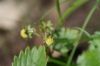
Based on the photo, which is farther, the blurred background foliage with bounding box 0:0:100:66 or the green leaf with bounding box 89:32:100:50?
the blurred background foliage with bounding box 0:0:100:66

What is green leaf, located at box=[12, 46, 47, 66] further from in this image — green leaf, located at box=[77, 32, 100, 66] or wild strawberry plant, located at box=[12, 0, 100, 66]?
green leaf, located at box=[77, 32, 100, 66]

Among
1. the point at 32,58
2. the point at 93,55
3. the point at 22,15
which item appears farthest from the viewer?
the point at 22,15

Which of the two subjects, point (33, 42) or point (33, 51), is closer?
point (33, 51)

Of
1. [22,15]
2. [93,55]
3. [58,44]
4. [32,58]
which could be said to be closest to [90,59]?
[93,55]

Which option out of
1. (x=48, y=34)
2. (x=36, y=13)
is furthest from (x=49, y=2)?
(x=48, y=34)

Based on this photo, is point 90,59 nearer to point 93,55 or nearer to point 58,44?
point 93,55

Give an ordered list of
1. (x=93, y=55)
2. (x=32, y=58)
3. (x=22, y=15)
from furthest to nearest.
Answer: (x=22, y=15) → (x=93, y=55) → (x=32, y=58)

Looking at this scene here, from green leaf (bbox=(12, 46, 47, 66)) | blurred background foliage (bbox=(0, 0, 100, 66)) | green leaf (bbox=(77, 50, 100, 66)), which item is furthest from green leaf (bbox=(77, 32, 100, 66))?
blurred background foliage (bbox=(0, 0, 100, 66))

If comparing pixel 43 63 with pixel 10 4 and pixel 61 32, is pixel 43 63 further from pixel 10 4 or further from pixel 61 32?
pixel 10 4
